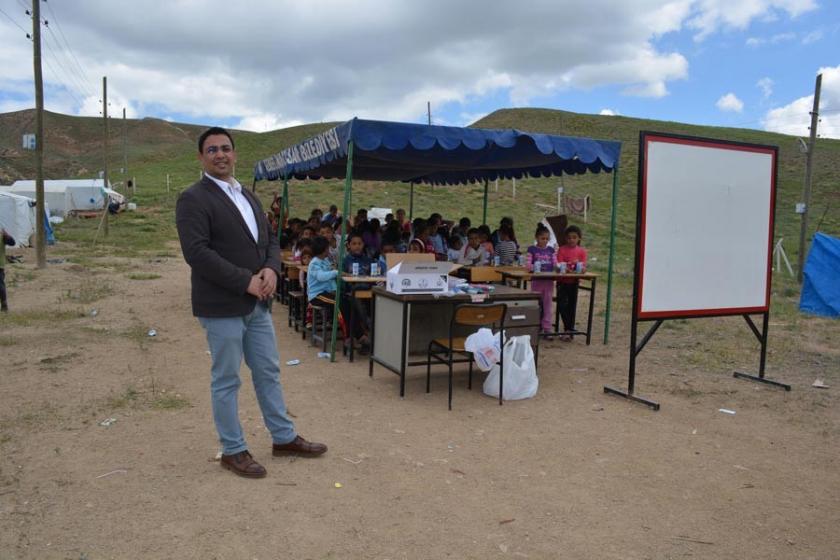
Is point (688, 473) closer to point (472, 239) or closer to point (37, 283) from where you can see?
point (472, 239)

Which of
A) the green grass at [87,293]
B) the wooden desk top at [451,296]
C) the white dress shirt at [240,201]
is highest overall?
the white dress shirt at [240,201]

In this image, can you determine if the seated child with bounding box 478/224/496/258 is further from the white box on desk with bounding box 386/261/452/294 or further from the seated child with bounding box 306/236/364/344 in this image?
the white box on desk with bounding box 386/261/452/294

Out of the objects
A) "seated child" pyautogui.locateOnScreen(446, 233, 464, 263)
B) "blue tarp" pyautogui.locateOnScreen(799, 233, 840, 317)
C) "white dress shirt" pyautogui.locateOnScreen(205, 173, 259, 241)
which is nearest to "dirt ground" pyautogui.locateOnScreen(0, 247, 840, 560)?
"white dress shirt" pyautogui.locateOnScreen(205, 173, 259, 241)

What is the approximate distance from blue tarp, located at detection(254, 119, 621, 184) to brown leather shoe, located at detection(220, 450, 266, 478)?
11.7 feet

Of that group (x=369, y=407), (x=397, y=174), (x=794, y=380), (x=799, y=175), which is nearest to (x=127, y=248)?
(x=397, y=174)

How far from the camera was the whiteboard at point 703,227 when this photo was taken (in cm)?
555

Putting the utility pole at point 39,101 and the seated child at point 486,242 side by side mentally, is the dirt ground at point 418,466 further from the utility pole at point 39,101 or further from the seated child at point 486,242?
the utility pole at point 39,101

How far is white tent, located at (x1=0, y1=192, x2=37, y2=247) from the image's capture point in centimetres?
2180

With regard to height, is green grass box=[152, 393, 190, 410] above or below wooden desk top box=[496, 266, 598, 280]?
below

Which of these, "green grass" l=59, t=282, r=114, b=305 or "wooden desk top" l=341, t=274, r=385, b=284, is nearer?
"wooden desk top" l=341, t=274, r=385, b=284

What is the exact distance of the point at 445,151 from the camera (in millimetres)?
8484

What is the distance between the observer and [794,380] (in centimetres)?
663

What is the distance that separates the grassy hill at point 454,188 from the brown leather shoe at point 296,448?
1033 cm

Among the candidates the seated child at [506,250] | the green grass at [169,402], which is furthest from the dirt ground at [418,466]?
the seated child at [506,250]
